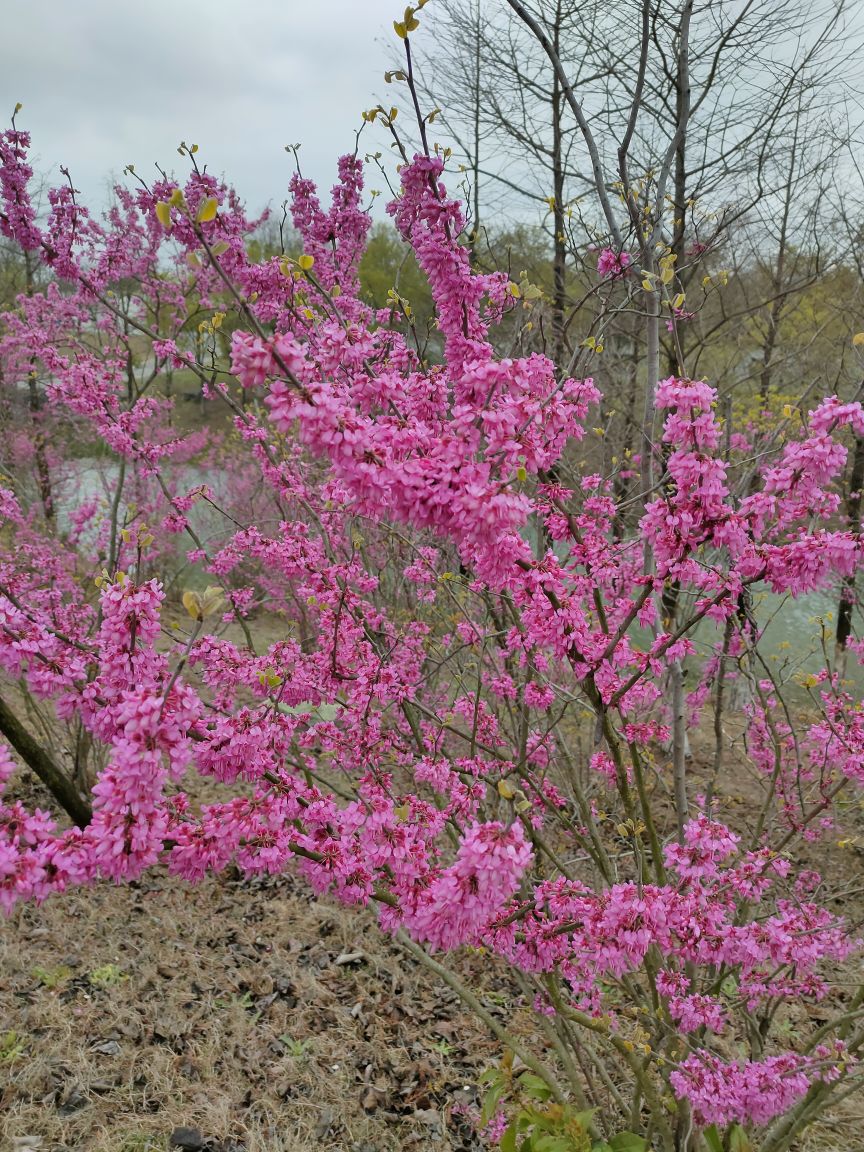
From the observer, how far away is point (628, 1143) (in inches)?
100

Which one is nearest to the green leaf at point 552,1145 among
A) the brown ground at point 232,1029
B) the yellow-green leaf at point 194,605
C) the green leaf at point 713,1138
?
the green leaf at point 713,1138

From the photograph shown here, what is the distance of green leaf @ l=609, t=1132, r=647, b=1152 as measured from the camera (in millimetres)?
2520

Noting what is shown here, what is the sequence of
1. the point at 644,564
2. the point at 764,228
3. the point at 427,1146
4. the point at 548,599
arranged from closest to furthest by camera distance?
1. the point at 548,599
2. the point at 427,1146
3. the point at 644,564
4. the point at 764,228

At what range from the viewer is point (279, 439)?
5.24 metres

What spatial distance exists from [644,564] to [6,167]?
15.9 feet

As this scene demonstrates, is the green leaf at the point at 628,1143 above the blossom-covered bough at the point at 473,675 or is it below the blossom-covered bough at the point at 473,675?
below

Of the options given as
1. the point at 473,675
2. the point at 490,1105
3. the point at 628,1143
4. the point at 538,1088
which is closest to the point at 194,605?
the point at 490,1105

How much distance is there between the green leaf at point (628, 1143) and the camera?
2.52 metres

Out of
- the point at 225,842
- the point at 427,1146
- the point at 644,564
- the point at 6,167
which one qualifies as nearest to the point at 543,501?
the point at 644,564

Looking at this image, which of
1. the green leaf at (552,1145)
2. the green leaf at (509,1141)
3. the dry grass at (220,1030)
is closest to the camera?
the green leaf at (552,1145)

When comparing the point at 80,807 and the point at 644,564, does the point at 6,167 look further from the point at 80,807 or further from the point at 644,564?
the point at 644,564

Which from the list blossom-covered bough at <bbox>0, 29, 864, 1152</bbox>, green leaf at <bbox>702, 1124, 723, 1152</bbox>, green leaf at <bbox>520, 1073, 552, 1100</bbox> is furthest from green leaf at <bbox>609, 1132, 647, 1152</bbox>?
green leaf at <bbox>702, 1124, 723, 1152</bbox>

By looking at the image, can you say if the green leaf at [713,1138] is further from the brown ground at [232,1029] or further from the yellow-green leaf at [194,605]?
the yellow-green leaf at [194,605]

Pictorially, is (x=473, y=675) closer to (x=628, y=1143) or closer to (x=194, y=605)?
(x=628, y=1143)
